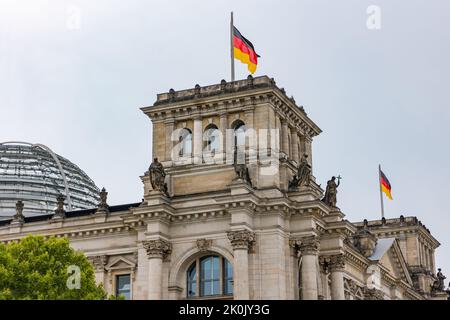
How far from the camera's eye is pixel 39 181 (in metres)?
109

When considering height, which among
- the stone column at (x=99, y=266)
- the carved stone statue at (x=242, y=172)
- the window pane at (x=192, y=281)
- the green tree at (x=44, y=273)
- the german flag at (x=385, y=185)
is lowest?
the green tree at (x=44, y=273)

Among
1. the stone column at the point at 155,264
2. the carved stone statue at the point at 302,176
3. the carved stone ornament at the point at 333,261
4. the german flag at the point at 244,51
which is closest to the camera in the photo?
the stone column at the point at 155,264

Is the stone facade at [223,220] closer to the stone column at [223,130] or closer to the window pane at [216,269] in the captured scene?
the stone column at [223,130]

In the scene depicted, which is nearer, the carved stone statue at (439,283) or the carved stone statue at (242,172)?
the carved stone statue at (242,172)

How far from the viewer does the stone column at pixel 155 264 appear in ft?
199

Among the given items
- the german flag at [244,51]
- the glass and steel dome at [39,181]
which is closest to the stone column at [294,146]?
the german flag at [244,51]

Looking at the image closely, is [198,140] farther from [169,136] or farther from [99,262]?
[99,262]

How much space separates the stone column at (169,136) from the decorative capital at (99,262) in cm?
872

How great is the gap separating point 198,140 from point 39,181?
159ft

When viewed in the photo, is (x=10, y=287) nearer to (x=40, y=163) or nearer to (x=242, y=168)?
(x=242, y=168)

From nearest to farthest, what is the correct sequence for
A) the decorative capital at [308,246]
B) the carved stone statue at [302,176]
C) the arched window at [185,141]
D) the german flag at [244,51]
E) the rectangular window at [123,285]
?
the decorative capital at [308,246] → the carved stone statue at [302,176] → the rectangular window at [123,285] → the arched window at [185,141] → the german flag at [244,51]

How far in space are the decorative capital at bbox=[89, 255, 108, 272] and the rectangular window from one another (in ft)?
4.69

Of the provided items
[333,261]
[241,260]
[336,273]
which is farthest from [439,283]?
[241,260]
